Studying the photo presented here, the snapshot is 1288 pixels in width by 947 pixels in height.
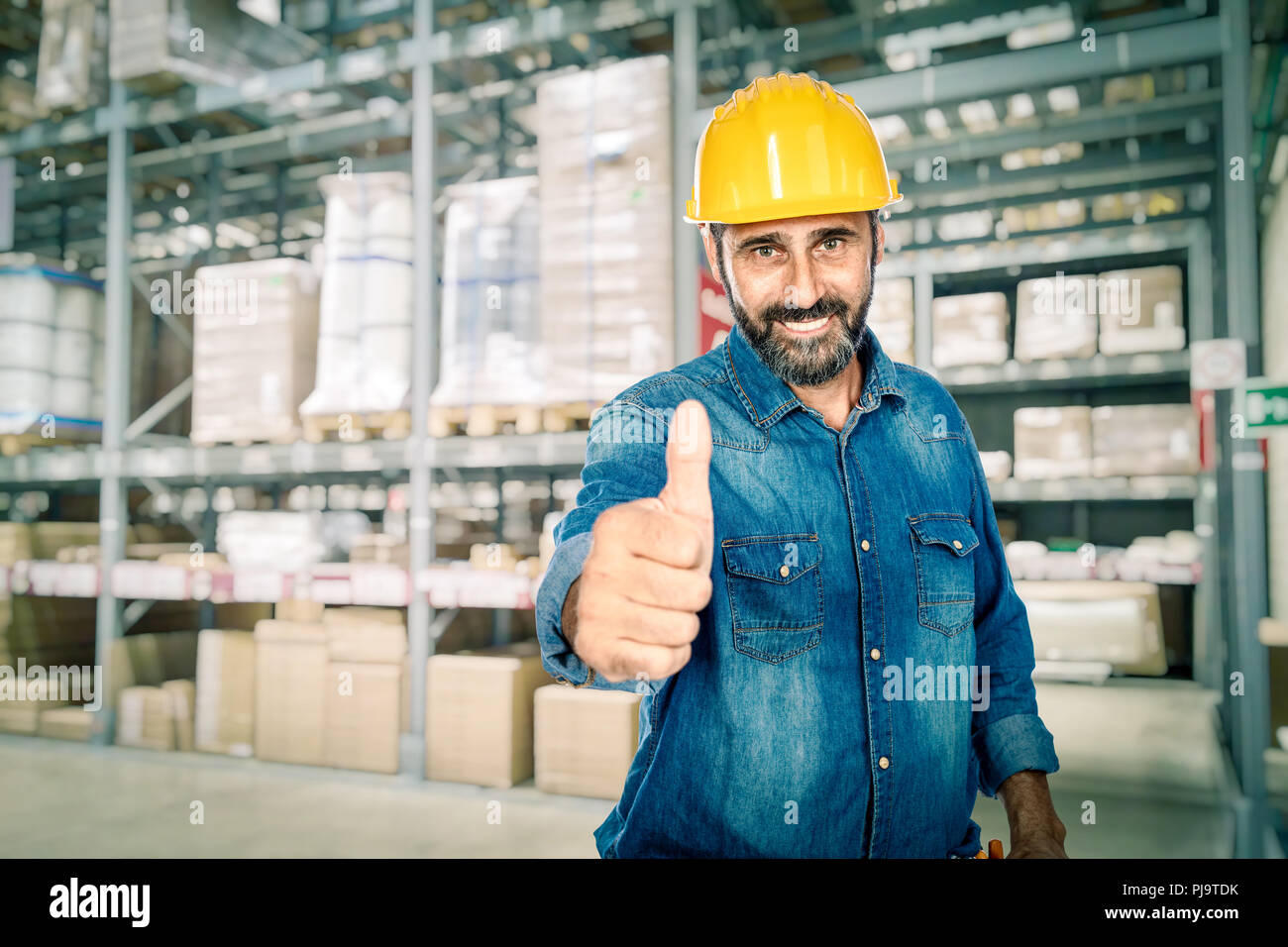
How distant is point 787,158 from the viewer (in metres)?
1.28

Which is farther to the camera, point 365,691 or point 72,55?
point 72,55

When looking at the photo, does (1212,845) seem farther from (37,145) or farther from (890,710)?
(37,145)

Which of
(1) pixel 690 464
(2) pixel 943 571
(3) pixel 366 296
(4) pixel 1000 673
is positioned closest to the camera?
(1) pixel 690 464

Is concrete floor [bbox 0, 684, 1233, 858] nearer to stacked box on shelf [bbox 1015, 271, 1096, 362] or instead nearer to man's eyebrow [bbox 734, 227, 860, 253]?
stacked box on shelf [bbox 1015, 271, 1096, 362]

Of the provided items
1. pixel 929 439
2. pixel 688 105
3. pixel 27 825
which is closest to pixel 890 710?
pixel 929 439

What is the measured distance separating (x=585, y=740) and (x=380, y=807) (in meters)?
0.93

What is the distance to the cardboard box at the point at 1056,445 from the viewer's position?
4543mm

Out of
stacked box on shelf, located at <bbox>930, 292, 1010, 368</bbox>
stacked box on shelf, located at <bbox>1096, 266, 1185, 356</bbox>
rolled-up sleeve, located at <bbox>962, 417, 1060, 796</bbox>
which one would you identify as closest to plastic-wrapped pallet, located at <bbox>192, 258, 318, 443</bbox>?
stacked box on shelf, located at <bbox>930, 292, 1010, 368</bbox>

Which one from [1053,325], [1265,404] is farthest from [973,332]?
[1265,404]

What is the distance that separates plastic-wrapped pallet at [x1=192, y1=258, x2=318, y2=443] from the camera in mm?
4340

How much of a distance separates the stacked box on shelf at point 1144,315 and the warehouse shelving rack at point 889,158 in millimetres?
156

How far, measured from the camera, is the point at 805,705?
1141 mm

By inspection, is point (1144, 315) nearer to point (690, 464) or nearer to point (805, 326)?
point (805, 326)
